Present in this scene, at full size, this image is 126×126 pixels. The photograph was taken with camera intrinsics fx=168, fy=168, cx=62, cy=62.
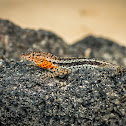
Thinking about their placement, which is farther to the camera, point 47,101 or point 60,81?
point 60,81

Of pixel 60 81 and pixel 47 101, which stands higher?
pixel 60 81

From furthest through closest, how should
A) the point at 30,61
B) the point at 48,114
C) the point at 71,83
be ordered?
the point at 30,61
the point at 71,83
the point at 48,114

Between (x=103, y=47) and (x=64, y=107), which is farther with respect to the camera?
(x=103, y=47)

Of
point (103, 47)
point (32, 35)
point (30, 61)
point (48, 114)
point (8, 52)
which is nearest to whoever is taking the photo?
point (48, 114)

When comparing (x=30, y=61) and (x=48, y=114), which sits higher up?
(x=30, y=61)

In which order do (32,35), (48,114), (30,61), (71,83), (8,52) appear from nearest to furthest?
(48,114), (71,83), (30,61), (8,52), (32,35)

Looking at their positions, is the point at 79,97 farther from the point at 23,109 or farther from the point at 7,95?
the point at 7,95

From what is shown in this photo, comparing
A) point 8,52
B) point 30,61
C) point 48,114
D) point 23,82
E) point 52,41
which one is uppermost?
point 52,41

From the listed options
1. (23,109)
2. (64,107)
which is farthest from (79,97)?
(23,109)

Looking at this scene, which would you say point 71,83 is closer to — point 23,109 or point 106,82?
point 106,82

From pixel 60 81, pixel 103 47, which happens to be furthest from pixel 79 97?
pixel 103 47
